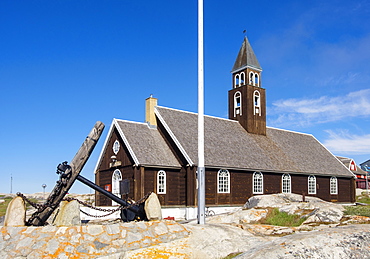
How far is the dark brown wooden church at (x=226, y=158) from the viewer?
1133 inches

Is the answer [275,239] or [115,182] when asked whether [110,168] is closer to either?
[115,182]

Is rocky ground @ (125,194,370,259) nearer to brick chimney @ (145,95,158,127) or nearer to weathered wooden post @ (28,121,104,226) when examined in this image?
weathered wooden post @ (28,121,104,226)

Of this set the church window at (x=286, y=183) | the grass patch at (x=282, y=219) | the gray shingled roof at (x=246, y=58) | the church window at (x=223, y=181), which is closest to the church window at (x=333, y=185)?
the church window at (x=286, y=183)

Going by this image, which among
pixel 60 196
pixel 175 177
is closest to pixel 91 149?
pixel 60 196

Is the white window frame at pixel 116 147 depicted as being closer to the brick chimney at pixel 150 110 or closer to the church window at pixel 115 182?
the church window at pixel 115 182

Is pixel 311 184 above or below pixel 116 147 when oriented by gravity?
below

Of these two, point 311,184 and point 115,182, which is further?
point 311,184

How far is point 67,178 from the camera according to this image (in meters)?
13.9

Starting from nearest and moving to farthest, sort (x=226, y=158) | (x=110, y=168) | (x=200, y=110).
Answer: (x=200, y=110) < (x=226, y=158) < (x=110, y=168)

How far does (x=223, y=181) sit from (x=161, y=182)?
15.5 ft

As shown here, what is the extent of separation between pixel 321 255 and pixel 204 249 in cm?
420

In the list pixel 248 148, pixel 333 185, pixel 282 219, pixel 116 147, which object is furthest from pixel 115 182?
pixel 333 185

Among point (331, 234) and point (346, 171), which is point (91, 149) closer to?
point (331, 234)

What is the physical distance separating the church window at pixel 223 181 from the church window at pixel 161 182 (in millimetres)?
4013
